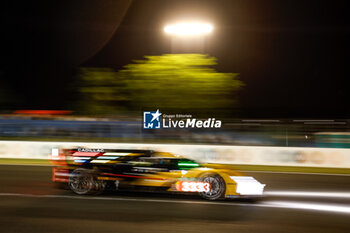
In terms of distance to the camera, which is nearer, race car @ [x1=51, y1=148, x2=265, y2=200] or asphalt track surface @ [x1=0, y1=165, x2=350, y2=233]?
asphalt track surface @ [x1=0, y1=165, x2=350, y2=233]

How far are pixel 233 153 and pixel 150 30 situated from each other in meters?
19.8

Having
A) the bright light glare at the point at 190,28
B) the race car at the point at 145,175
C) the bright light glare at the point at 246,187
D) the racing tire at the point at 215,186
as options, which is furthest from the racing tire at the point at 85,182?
the bright light glare at the point at 190,28

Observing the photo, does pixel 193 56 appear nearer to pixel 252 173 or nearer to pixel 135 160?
pixel 252 173

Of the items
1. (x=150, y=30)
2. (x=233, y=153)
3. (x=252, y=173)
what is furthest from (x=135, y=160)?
(x=150, y=30)

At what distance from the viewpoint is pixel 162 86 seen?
2430 cm

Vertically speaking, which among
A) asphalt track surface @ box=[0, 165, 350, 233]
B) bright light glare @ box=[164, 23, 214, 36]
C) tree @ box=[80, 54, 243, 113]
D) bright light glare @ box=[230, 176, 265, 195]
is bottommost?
asphalt track surface @ box=[0, 165, 350, 233]

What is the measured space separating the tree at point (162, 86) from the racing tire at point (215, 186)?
1525 centimetres

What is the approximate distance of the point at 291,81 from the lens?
1833 inches

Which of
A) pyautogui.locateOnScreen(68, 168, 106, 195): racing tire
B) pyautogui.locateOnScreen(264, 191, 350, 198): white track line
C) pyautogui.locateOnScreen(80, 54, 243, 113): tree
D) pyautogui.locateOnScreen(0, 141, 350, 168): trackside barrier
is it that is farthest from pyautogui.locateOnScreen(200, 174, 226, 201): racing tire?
pyautogui.locateOnScreen(80, 54, 243, 113): tree

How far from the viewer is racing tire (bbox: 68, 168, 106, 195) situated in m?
8.90

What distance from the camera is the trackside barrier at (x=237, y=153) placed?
15195 mm

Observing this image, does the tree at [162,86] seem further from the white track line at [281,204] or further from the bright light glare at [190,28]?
the white track line at [281,204]

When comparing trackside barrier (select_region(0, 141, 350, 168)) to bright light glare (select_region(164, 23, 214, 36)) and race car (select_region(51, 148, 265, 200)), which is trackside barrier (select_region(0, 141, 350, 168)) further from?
bright light glare (select_region(164, 23, 214, 36))

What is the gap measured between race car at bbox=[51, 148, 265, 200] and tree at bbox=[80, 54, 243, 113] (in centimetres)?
1500
